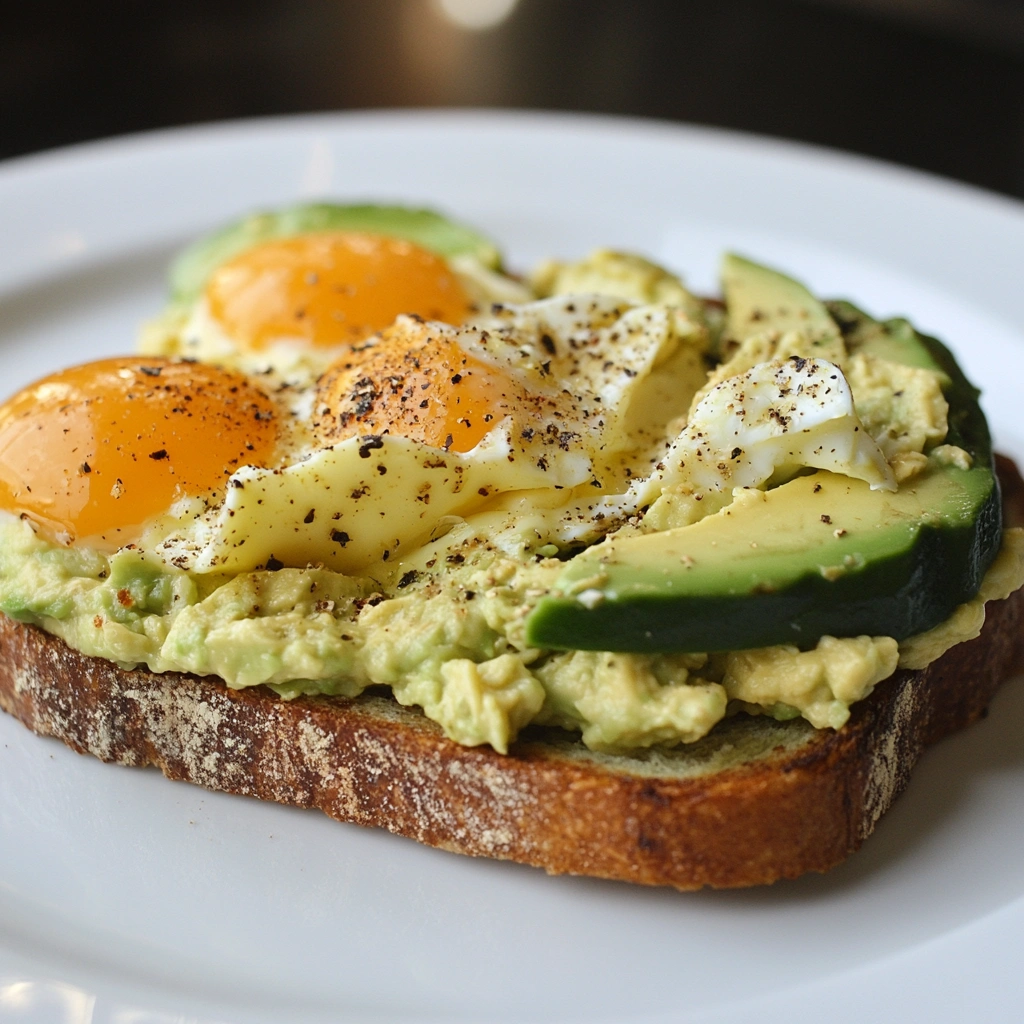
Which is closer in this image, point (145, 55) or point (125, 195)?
point (125, 195)

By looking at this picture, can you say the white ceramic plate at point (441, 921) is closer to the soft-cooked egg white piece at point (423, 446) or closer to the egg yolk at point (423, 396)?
the soft-cooked egg white piece at point (423, 446)

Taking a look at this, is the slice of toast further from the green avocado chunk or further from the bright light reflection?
the bright light reflection

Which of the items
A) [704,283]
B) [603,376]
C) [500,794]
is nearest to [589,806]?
[500,794]

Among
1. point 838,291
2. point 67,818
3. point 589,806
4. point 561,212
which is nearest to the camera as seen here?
point 589,806

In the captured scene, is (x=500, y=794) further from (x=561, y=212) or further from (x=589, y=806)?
(x=561, y=212)

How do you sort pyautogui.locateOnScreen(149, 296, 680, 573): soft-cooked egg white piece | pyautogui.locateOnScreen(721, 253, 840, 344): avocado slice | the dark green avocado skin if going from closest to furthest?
the dark green avocado skin
pyautogui.locateOnScreen(149, 296, 680, 573): soft-cooked egg white piece
pyautogui.locateOnScreen(721, 253, 840, 344): avocado slice

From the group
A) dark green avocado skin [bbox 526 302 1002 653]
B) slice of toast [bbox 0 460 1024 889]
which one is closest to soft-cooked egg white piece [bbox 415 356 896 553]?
dark green avocado skin [bbox 526 302 1002 653]

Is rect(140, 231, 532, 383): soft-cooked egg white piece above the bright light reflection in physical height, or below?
below
